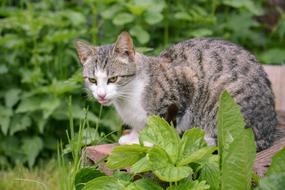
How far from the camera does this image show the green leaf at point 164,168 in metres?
2.31

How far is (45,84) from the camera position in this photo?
461 cm

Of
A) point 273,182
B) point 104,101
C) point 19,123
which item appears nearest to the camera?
point 273,182

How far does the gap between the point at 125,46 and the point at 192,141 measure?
0.81 m

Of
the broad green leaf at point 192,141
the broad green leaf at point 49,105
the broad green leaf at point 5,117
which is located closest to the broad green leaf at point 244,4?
the broad green leaf at point 49,105

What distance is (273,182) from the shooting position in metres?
2.21

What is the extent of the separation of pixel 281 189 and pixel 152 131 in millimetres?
604

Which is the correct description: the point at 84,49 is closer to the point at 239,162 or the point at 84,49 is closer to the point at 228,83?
the point at 228,83

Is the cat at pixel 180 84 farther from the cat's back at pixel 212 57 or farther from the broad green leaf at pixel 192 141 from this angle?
the broad green leaf at pixel 192 141

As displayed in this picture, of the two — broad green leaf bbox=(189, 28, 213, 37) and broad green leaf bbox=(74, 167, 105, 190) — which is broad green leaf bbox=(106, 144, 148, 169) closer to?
broad green leaf bbox=(74, 167, 105, 190)

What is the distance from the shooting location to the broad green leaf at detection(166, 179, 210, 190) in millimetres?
2272

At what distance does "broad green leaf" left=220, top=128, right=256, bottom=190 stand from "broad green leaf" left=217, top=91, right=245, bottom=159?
0.30ft

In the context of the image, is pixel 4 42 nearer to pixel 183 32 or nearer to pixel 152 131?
pixel 183 32

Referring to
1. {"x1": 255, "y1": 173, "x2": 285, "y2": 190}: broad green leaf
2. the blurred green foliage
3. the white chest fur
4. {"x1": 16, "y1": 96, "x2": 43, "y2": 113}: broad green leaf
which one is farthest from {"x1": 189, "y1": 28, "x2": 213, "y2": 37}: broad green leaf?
{"x1": 255, "y1": 173, "x2": 285, "y2": 190}: broad green leaf

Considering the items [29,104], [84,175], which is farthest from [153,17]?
[84,175]
